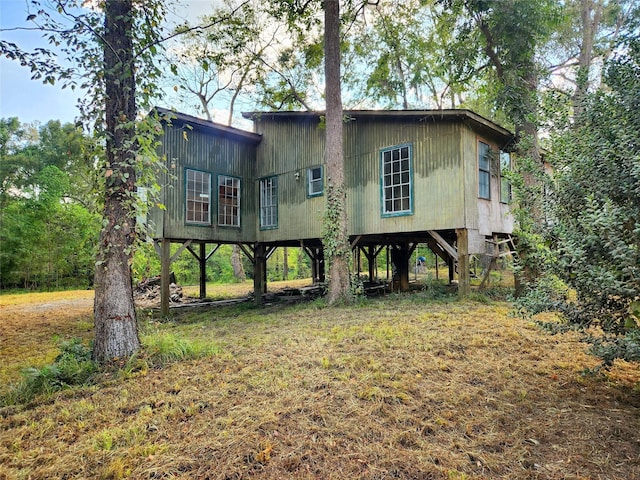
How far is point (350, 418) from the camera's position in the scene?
2.90 meters

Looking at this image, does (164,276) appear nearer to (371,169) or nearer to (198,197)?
(198,197)

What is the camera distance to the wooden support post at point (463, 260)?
28.0 ft

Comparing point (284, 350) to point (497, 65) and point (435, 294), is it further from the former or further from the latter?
point (497, 65)

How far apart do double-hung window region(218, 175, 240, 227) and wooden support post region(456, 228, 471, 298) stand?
6812mm

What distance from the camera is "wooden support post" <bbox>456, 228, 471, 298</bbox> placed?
8539mm

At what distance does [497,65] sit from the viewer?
31.0 ft

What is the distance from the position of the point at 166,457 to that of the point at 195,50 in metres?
19.7

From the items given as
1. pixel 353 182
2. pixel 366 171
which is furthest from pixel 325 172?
pixel 366 171

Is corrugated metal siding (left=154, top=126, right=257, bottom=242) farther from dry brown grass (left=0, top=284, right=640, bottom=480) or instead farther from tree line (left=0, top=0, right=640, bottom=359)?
dry brown grass (left=0, top=284, right=640, bottom=480)

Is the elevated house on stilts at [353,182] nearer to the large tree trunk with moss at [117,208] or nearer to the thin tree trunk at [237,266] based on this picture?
the large tree trunk with moss at [117,208]

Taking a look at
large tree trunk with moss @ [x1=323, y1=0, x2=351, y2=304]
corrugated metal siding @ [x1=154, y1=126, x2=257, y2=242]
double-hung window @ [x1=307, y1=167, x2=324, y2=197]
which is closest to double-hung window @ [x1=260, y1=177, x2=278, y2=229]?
corrugated metal siding @ [x1=154, y1=126, x2=257, y2=242]

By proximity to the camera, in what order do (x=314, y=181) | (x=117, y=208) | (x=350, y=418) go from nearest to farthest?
1. (x=350, y=418)
2. (x=117, y=208)
3. (x=314, y=181)

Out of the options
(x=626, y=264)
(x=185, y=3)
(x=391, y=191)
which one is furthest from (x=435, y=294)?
(x=185, y=3)

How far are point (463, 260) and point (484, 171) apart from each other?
2463mm
